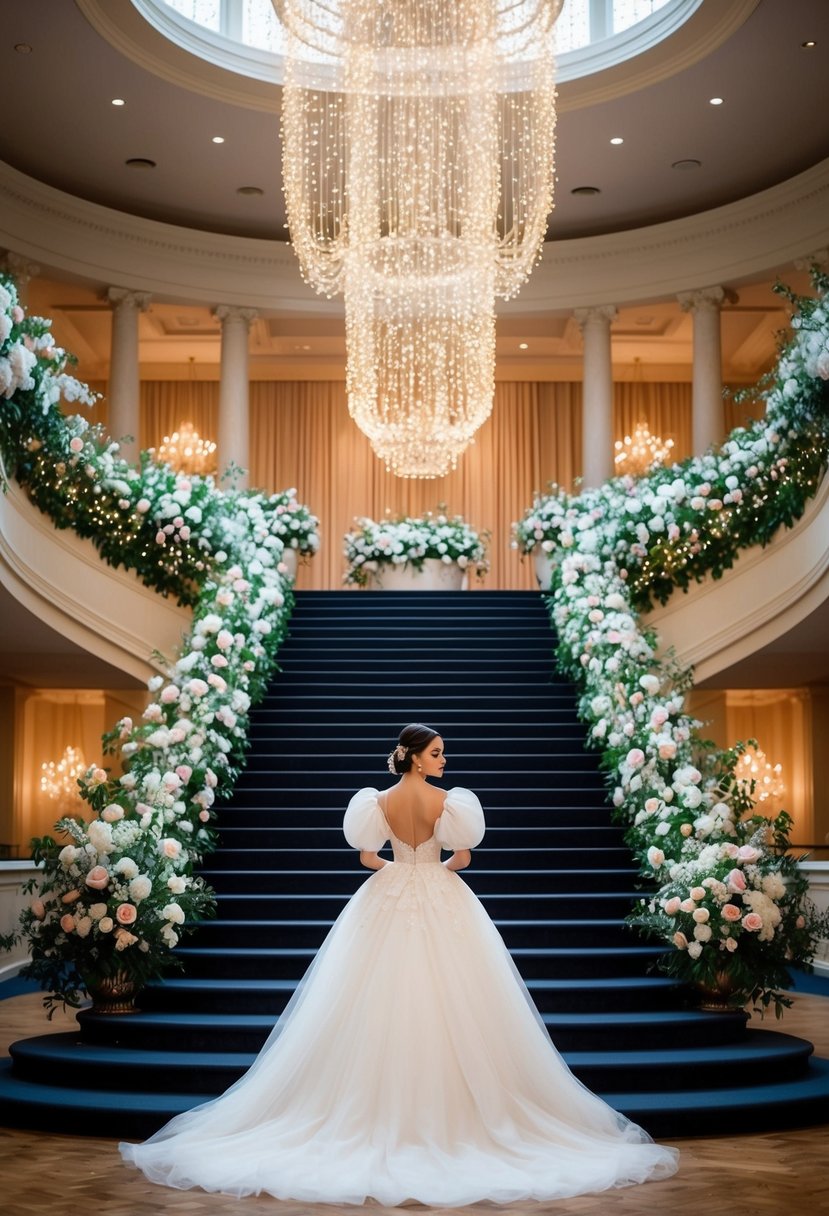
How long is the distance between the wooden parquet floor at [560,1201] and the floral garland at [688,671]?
52.3 inches

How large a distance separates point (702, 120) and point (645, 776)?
8198 mm

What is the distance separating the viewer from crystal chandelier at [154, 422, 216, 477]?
64.1 ft

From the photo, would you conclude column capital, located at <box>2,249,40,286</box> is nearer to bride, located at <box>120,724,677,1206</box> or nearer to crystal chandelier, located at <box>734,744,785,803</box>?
crystal chandelier, located at <box>734,744,785,803</box>

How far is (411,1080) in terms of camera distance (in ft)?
18.7

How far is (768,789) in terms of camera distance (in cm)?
1775

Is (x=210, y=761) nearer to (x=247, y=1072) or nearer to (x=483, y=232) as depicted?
(x=247, y=1072)

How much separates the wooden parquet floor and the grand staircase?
0.80 feet

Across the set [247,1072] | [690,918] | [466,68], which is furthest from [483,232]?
[247,1072]

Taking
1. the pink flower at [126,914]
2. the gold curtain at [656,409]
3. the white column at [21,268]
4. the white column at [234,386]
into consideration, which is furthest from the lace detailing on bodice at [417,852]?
the gold curtain at [656,409]

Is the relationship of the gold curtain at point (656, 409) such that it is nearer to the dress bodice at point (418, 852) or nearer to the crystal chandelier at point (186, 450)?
the crystal chandelier at point (186, 450)

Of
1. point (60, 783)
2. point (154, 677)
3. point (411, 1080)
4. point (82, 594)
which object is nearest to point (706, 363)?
point (82, 594)

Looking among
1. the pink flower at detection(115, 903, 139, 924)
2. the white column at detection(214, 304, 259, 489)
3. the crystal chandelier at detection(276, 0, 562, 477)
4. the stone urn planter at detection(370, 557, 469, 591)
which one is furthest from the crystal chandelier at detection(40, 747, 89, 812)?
the pink flower at detection(115, 903, 139, 924)

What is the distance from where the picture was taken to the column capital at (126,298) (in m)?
17.6

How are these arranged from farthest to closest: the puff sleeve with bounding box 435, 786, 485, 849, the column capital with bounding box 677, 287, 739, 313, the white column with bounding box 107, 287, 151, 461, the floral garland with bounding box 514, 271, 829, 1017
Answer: the column capital with bounding box 677, 287, 739, 313 → the white column with bounding box 107, 287, 151, 461 → the floral garland with bounding box 514, 271, 829, 1017 → the puff sleeve with bounding box 435, 786, 485, 849
